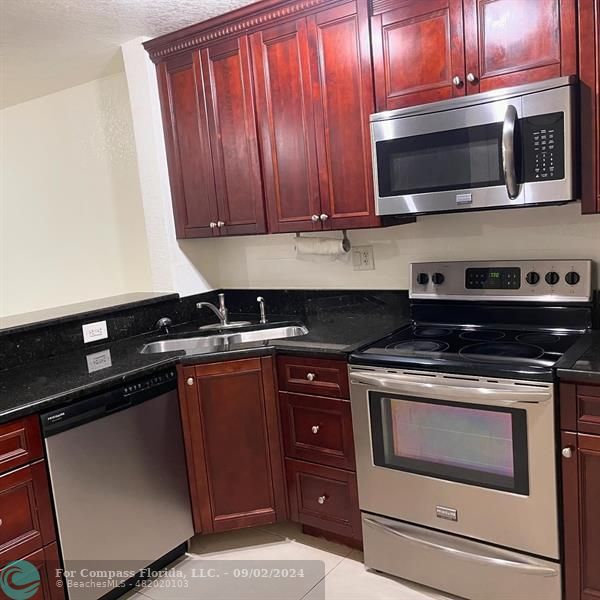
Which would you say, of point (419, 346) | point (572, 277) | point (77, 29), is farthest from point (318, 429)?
point (77, 29)

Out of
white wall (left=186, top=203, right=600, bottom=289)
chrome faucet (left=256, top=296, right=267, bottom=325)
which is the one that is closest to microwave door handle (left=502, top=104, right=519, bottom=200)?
white wall (left=186, top=203, right=600, bottom=289)

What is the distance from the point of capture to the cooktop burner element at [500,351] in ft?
6.39

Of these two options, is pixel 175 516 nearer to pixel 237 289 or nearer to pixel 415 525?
pixel 415 525

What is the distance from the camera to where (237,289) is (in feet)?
10.9

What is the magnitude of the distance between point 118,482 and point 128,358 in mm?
505

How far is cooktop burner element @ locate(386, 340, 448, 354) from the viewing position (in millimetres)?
2141

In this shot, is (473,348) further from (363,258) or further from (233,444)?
(233,444)

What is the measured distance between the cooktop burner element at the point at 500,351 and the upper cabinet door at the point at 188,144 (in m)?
1.45

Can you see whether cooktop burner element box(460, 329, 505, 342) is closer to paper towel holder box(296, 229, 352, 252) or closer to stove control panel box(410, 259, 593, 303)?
stove control panel box(410, 259, 593, 303)

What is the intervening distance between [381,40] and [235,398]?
5.03ft

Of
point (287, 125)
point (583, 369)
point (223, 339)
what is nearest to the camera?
point (583, 369)

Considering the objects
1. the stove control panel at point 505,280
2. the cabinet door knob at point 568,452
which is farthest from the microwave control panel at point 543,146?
the cabinet door knob at point 568,452

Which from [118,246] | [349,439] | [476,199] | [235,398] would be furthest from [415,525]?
[118,246]

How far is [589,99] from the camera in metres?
1.86
